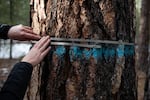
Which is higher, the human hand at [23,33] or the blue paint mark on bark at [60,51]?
the human hand at [23,33]

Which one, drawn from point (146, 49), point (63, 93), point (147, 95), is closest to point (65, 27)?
point (63, 93)

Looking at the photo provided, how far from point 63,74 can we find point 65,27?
0.98 ft

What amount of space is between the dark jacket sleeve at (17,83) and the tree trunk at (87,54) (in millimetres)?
257

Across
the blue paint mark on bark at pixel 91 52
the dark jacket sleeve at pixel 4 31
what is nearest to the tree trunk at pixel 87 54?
the blue paint mark on bark at pixel 91 52

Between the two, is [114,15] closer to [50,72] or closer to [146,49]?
[50,72]

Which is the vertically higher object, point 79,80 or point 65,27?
point 65,27

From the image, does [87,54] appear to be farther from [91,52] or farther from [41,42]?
[41,42]

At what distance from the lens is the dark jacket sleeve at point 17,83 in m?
1.89

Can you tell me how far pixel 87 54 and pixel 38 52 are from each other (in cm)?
30

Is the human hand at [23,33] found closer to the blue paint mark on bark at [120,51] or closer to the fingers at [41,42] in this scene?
the fingers at [41,42]

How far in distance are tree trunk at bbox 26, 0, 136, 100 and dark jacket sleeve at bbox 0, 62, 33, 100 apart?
0.26 m

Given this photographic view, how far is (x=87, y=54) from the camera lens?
214cm

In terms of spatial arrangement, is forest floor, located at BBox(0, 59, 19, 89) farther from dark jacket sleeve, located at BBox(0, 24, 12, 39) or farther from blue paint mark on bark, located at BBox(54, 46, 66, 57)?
blue paint mark on bark, located at BBox(54, 46, 66, 57)

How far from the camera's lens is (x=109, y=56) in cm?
217
